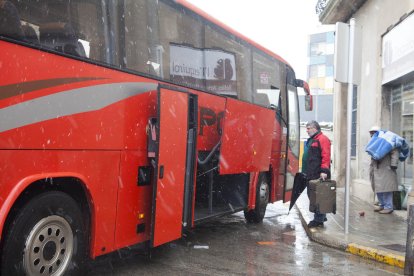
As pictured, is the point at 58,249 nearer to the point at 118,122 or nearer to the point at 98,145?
the point at 98,145

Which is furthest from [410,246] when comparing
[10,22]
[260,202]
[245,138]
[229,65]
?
[10,22]

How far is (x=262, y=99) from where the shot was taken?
346 inches

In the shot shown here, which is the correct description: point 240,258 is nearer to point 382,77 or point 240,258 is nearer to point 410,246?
point 410,246

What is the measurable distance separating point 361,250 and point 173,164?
10.4 ft

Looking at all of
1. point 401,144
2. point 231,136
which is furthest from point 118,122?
point 401,144

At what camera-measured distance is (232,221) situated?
9203 mm

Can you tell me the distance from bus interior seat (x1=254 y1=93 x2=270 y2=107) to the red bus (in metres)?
0.67

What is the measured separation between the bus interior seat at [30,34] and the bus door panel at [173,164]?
1.64 metres

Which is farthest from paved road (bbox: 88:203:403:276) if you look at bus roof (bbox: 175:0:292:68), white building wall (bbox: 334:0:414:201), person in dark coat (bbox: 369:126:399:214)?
white building wall (bbox: 334:0:414:201)

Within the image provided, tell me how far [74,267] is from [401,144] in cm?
763

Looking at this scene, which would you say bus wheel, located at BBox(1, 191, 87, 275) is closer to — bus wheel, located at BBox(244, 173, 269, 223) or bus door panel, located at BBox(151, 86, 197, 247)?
bus door panel, located at BBox(151, 86, 197, 247)

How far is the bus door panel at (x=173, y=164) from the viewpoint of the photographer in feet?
17.2

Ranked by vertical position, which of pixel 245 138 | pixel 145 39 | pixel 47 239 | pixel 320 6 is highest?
pixel 320 6

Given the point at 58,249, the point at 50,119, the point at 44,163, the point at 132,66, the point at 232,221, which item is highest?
the point at 132,66
